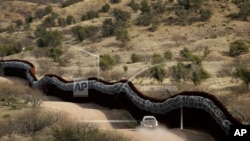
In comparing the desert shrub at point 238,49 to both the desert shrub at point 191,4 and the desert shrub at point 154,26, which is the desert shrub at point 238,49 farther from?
the desert shrub at point 191,4

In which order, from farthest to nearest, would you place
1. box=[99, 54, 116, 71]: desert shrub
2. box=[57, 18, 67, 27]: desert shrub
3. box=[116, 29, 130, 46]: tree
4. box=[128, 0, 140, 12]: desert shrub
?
box=[57, 18, 67, 27]: desert shrub, box=[128, 0, 140, 12]: desert shrub, box=[116, 29, 130, 46]: tree, box=[99, 54, 116, 71]: desert shrub

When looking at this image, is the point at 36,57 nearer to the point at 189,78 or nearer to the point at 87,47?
the point at 87,47

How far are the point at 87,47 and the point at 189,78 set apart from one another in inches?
1107

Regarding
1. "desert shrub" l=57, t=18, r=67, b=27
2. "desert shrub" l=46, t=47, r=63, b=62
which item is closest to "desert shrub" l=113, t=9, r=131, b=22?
"desert shrub" l=57, t=18, r=67, b=27

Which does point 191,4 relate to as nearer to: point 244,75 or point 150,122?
point 244,75

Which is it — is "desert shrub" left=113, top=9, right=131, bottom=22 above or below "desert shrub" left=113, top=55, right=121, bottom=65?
above

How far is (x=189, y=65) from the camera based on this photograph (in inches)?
1647

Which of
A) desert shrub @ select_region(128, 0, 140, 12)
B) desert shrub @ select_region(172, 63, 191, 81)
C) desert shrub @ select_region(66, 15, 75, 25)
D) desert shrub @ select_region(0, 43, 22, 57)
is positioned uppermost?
desert shrub @ select_region(172, 63, 191, 81)

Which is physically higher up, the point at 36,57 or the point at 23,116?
the point at 23,116

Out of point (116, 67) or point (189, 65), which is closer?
point (189, 65)

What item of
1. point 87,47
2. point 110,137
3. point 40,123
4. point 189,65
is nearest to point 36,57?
point 87,47

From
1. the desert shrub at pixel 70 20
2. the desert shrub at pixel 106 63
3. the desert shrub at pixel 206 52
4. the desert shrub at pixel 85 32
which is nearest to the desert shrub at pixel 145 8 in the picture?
the desert shrub at pixel 85 32

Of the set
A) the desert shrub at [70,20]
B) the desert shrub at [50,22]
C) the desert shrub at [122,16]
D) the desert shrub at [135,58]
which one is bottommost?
the desert shrub at [50,22]

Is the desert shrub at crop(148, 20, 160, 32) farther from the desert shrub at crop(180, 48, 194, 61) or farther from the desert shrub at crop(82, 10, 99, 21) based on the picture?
the desert shrub at crop(82, 10, 99, 21)
